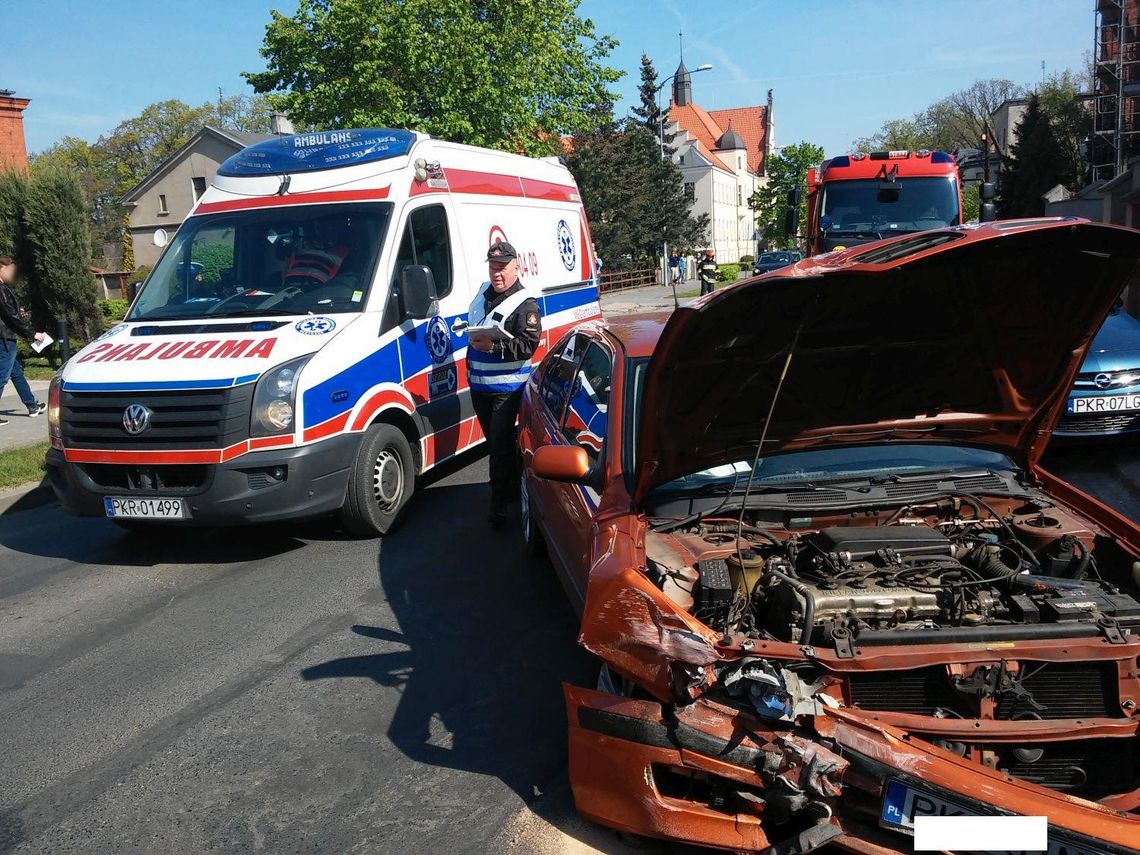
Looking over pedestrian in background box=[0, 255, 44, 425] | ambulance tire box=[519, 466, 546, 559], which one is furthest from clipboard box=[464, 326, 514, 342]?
pedestrian in background box=[0, 255, 44, 425]

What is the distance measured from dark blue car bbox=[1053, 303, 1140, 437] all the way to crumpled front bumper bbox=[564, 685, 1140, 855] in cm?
601

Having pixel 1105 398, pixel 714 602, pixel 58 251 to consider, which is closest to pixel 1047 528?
pixel 714 602

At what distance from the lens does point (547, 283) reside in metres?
10.2

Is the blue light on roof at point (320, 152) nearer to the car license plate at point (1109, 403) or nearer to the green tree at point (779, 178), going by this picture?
the car license plate at point (1109, 403)

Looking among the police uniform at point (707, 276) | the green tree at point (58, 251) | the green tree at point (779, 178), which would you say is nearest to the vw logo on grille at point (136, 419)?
the police uniform at point (707, 276)

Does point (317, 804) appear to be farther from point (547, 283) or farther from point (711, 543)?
point (547, 283)

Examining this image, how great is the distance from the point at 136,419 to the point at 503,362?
2.51m

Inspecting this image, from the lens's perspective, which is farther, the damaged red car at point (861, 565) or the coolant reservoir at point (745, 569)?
the coolant reservoir at point (745, 569)

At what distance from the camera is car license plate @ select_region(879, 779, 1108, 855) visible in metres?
2.56

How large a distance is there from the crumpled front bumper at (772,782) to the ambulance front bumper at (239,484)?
354cm

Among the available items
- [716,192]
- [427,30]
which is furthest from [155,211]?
[716,192]

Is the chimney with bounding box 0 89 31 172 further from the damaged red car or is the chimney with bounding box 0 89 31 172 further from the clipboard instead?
the damaged red car

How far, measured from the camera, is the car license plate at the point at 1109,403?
7.80 m

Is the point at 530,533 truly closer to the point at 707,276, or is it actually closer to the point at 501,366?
the point at 501,366
